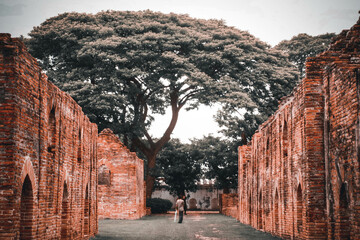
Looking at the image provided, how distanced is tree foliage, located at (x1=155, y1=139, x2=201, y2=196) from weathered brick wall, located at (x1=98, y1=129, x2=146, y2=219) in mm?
13798

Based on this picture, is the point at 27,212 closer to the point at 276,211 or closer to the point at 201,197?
the point at 276,211

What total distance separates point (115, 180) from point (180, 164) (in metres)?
14.6

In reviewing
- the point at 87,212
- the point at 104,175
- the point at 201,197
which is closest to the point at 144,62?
the point at 104,175

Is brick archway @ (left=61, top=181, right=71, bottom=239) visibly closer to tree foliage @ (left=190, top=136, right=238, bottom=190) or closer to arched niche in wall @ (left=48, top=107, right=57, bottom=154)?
arched niche in wall @ (left=48, top=107, right=57, bottom=154)

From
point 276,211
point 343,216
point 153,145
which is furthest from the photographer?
point 153,145

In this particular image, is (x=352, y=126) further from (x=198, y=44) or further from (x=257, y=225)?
(x=198, y=44)

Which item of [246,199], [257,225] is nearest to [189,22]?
[246,199]

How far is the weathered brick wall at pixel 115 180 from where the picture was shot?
29422mm

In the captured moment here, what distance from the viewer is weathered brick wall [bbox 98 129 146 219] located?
96.5 feet

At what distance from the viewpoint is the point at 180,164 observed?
4375cm

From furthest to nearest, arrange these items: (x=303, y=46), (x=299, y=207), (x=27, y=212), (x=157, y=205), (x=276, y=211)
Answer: (x=303, y=46) → (x=157, y=205) → (x=276, y=211) → (x=299, y=207) → (x=27, y=212)

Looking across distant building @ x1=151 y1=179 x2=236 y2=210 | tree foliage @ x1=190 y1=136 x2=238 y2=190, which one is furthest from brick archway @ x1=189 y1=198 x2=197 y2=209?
tree foliage @ x1=190 y1=136 x2=238 y2=190

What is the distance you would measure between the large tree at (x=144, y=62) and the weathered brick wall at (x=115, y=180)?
81.7 inches

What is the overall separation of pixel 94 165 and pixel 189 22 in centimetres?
1889
